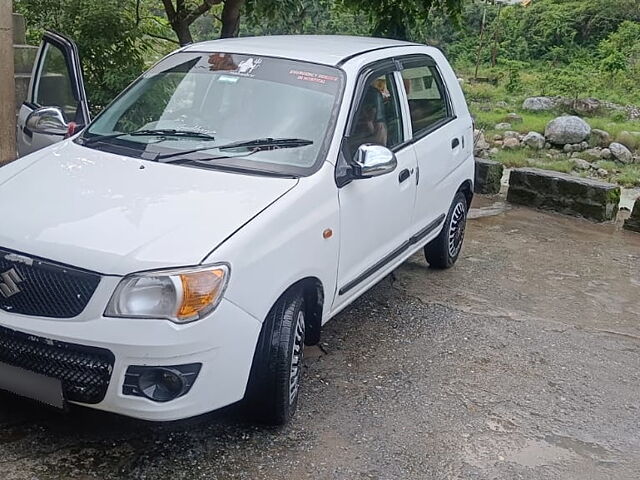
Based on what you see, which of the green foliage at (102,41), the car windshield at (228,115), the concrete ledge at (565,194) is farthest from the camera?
the concrete ledge at (565,194)

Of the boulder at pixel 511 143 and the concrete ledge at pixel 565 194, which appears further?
the boulder at pixel 511 143

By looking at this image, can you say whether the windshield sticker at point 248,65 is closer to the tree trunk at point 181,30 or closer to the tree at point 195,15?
the tree at point 195,15

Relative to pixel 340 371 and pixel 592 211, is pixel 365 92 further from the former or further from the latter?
pixel 592 211

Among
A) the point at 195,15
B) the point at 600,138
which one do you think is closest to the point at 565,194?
the point at 195,15

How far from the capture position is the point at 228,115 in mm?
4328

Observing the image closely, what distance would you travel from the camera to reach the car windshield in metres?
4.06

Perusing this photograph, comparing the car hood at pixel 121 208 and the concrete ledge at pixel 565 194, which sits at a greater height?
the car hood at pixel 121 208

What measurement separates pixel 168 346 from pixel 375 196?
186 centimetres

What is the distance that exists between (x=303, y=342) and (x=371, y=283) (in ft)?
3.16

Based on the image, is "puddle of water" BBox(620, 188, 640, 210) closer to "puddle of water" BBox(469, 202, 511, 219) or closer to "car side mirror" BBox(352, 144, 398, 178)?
"puddle of water" BBox(469, 202, 511, 219)

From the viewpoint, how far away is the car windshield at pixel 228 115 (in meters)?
4.06

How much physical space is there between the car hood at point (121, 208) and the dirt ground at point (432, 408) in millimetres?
934

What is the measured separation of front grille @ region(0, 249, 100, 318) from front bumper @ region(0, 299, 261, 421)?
0.14 ft

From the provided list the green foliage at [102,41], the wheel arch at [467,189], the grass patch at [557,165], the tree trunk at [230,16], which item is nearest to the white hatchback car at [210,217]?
the wheel arch at [467,189]
